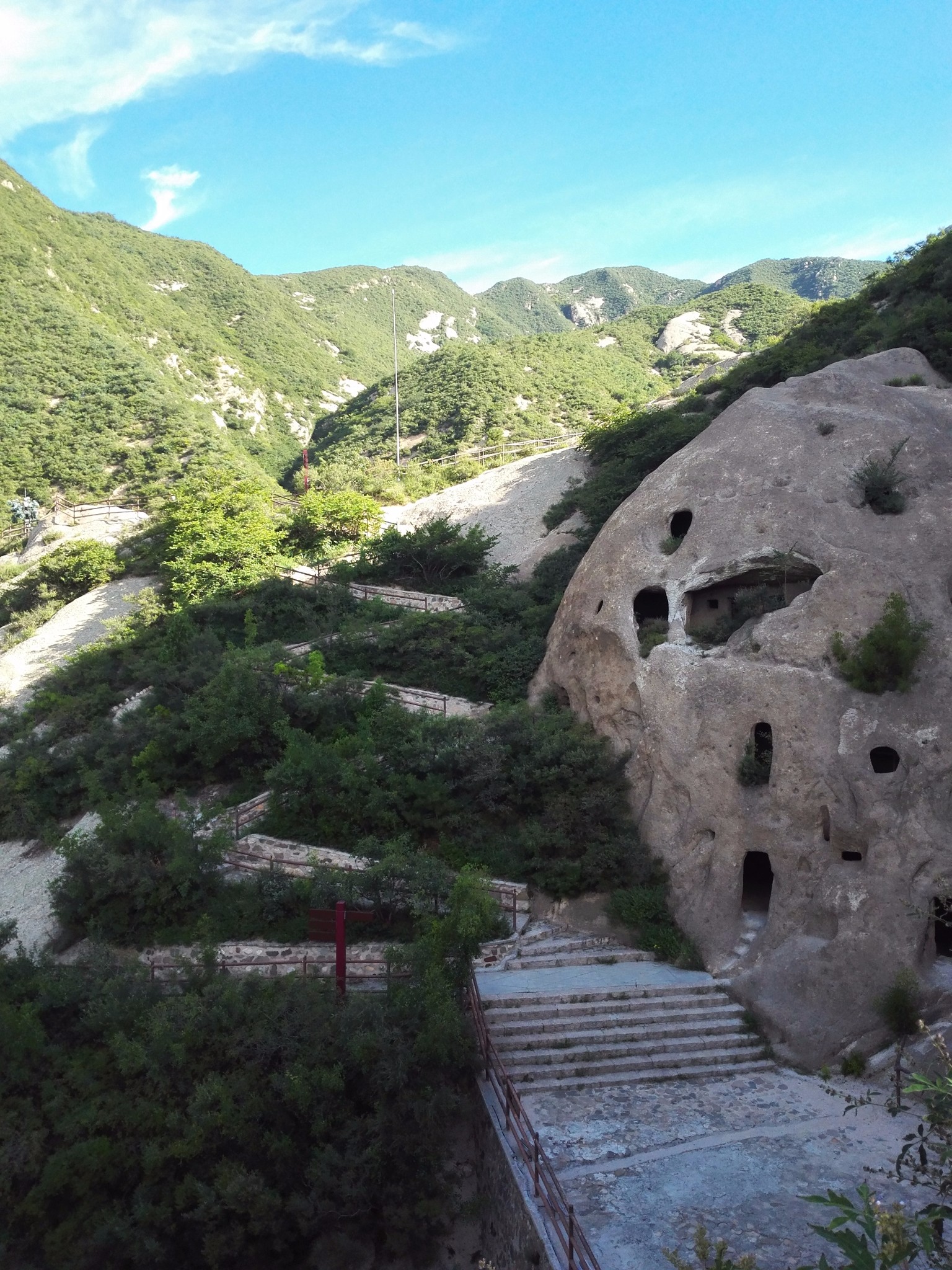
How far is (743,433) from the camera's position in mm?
18219

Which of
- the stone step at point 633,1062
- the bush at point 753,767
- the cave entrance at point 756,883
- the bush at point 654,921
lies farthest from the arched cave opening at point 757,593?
the stone step at point 633,1062

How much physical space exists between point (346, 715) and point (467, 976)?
8.16m

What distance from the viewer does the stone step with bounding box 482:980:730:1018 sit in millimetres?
12195

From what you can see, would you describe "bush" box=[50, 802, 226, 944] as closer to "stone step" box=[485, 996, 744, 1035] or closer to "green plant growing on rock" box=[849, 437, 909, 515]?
"stone step" box=[485, 996, 744, 1035]

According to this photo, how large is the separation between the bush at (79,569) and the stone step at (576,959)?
27398 millimetres

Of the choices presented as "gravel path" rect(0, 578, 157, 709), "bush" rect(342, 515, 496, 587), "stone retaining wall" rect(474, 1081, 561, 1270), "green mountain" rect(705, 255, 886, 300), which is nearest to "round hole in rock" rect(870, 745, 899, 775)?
"stone retaining wall" rect(474, 1081, 561, 1270)

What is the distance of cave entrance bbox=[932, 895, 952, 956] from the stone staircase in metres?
3.05

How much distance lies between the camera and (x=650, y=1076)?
37.2 feet

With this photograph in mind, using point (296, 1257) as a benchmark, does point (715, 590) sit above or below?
above

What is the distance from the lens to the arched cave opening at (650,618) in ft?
53.8

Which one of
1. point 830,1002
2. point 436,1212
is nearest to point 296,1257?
point 436,1212

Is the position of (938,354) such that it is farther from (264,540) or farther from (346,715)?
(264,540)

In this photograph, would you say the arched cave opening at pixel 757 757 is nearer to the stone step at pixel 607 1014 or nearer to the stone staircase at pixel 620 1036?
the stone staircase at pixel 620 1036

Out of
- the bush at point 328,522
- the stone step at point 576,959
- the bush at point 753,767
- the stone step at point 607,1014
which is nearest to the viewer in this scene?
the stone step at point 607,1014
